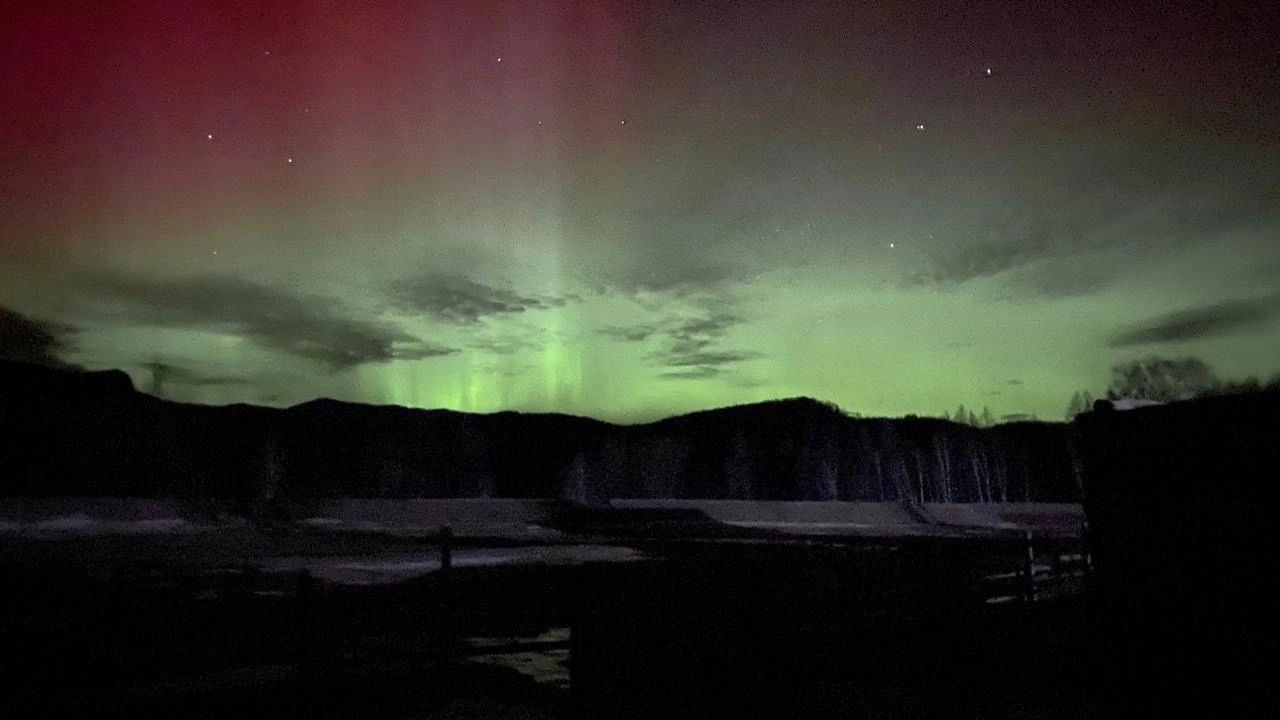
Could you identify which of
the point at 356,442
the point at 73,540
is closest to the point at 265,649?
the point at 73,540

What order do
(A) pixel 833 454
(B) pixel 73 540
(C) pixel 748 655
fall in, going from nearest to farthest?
(C) pixel 748 655
(B) pixel 73 540
(A) pixel 833 454

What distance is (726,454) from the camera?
4512cm

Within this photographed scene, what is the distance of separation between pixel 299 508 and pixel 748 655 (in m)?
35.2

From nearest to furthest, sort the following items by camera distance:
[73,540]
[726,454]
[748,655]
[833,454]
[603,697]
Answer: [603,697] < [748,655] < [73,540] < [833,454] < [726,454]

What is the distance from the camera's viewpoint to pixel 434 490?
155 ft

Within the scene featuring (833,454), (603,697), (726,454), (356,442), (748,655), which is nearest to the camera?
(603,697)

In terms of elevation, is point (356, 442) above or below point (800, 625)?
above

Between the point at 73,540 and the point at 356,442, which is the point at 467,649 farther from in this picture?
the point at 356,442

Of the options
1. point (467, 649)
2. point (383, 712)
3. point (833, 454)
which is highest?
point (833, 454)

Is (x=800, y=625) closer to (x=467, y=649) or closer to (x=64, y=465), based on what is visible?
(x=467, y=649)

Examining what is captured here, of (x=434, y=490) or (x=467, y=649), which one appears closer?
(x=467, y=649)

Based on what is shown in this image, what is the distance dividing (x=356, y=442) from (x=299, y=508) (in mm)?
12950

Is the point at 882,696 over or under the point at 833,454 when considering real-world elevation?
under

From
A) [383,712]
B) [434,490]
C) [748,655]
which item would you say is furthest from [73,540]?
[748,655]
